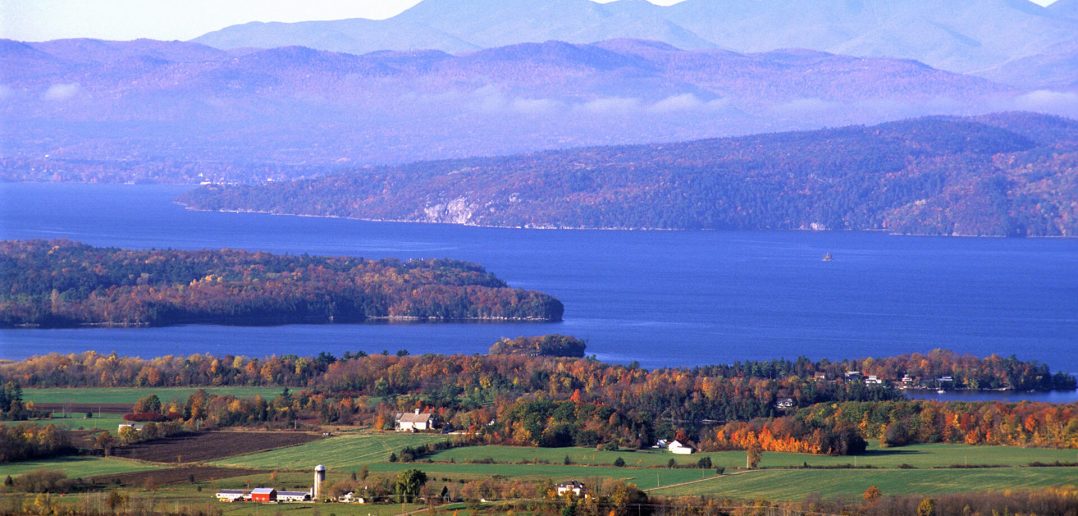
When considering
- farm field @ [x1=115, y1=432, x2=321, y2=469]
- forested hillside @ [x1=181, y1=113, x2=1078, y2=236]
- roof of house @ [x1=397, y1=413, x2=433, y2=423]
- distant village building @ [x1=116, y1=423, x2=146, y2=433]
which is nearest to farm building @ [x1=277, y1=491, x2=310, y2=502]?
farm field @ [x1=115, y1=432, x2=321, y2=469]

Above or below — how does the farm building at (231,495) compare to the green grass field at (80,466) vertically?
above

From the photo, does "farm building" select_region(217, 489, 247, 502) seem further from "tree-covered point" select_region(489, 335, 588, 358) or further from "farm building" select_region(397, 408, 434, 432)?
"tree-covered point" select_region(489, 335, 588, 358)

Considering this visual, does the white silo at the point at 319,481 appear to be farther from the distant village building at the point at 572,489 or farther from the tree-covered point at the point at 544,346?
the tree-covered point at the point at 544,346

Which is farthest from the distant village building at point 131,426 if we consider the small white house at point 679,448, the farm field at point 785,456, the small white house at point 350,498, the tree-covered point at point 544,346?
the tree-covered point at point 544,346

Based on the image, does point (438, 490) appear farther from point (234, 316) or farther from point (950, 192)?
point (950, 192)

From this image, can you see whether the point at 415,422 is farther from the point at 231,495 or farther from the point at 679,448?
the point at 231,495
